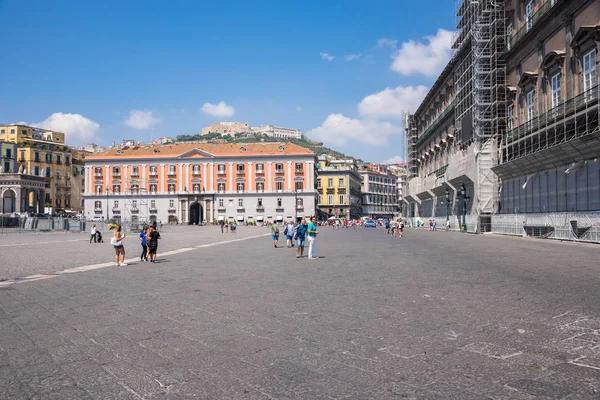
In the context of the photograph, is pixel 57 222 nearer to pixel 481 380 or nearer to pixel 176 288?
pixel 176 288

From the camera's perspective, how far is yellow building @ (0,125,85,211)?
98.6 m

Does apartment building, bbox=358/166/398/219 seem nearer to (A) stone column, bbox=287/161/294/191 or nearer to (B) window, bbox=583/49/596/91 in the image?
(A) stone column, bbox=287/161/294/191

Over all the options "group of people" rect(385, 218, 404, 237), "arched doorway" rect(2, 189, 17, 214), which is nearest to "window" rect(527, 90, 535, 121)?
"group of people" rect(385, 218, 404, 237)

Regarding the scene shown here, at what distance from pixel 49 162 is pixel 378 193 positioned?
84868mm

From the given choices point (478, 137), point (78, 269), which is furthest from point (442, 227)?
point (78, 269)

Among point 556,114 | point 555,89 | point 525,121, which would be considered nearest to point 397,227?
point 525,121

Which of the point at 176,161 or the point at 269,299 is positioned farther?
the point at 176,161

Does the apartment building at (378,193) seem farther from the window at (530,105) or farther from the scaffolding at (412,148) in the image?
the window at (530,105)

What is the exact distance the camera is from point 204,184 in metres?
96.2

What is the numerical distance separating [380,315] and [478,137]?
36.3 meters

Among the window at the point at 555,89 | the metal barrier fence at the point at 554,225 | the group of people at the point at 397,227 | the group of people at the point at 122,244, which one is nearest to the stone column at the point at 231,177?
the group of people at the point at 397,227

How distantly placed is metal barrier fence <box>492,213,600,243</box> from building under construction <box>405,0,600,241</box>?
54 mm

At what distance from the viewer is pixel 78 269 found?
15.1 metres

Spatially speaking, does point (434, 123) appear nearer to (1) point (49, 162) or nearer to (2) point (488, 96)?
(2) point (488, 96)
